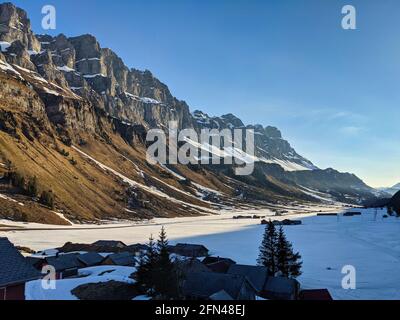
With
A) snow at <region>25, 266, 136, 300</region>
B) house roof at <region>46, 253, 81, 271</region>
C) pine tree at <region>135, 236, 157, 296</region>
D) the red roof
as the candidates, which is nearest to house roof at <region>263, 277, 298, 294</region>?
the red roof

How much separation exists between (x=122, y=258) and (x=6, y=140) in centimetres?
13387

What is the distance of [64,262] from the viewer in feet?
186

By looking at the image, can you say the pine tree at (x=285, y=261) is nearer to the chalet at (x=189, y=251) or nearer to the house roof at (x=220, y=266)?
the house roof at (x=220, y=266)

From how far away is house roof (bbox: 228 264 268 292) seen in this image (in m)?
43.2

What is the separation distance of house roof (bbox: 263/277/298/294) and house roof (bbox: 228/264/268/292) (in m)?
0.69

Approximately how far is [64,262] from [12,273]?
36503mm

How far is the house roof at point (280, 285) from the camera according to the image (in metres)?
42.3

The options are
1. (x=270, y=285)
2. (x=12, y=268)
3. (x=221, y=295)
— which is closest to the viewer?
(x=12, y=268)

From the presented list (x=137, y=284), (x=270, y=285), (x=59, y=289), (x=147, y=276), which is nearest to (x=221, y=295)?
(x=147, y=276)

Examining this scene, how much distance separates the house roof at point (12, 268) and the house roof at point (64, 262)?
3251 centimetres

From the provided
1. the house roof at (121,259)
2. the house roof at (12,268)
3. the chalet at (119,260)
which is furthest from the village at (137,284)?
the house roof at (121,259)

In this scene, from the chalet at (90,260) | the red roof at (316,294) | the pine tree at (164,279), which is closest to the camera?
the pine tree at (164,279)

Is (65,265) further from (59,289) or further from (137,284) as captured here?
(137,284)
